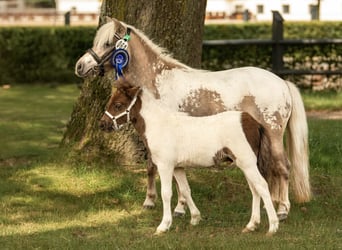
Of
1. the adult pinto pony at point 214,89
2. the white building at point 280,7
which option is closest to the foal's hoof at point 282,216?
the adult pinto pony at point 214,89

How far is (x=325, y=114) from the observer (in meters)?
15.7

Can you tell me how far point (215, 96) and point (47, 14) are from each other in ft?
115

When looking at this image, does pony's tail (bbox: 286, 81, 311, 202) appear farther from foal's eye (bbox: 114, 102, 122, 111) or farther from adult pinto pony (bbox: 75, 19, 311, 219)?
foal's eye (bbox: 114, 102, 122, 111)

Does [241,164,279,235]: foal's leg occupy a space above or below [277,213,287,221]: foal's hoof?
above

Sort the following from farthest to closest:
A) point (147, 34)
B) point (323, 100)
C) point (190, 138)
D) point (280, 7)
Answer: point (280, 7), point (323, 100), point (147, 34), point (190, 138)

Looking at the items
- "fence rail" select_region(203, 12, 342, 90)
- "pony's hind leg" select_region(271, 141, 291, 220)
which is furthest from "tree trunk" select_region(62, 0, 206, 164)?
"fence rail" select_region(203, 12, 342, 90)

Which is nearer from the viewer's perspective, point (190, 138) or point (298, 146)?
point (190, 138)

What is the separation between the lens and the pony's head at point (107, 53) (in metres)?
8.31

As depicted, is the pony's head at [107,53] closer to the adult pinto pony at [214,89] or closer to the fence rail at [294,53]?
the adult pinto pony at [214,89]

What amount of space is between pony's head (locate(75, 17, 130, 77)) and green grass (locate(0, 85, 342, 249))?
1567 millimetres

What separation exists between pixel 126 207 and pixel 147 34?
237 cm

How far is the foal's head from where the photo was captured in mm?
7406

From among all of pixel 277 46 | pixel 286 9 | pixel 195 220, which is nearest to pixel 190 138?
pixel 195 220

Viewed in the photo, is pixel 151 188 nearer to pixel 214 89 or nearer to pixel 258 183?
pixel 214 89
